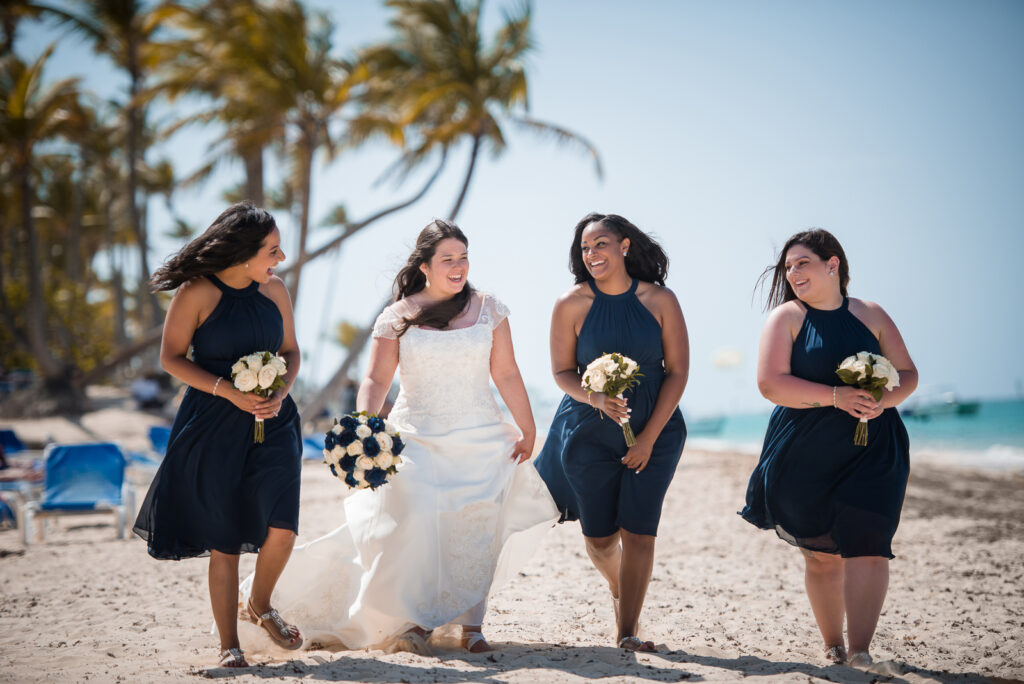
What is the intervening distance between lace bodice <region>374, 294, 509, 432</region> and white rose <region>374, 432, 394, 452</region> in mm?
510

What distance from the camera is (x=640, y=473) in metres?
4.95

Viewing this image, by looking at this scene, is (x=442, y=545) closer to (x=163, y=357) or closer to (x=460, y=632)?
(x=460, y=632)

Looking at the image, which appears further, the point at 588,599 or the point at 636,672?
the point at 588,599

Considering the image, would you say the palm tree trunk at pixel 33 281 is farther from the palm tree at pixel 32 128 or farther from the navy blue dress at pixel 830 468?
the navy blue dress at pixel 830 468

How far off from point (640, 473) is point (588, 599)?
1944mm

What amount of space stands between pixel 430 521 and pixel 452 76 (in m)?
18.8

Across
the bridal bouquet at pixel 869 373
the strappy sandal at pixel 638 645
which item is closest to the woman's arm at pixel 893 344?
the bridal bouquet at pixel 869 373

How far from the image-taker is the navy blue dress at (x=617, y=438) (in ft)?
16.2

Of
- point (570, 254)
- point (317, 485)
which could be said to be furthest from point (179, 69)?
point (570, 254)

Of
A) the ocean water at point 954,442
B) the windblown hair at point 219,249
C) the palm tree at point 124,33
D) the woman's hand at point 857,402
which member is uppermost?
the palm tree at point 124,33

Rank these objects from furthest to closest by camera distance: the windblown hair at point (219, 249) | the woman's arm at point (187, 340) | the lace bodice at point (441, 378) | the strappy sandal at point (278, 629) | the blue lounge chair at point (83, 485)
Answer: the blue lounge chair at point (83, 485) → the lace bodice at point (441, 378) → the strappy sandal at point (278, 629) → the windblown hair at point (219, 249) → the woman's arm at point (187, 340)

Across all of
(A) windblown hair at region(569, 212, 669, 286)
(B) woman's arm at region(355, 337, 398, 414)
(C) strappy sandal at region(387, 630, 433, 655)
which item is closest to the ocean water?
(A) windblown hair at region(569, 212, 669, 286)

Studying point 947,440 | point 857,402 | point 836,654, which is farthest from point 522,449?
point 947,440

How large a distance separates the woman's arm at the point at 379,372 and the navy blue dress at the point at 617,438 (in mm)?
1187
